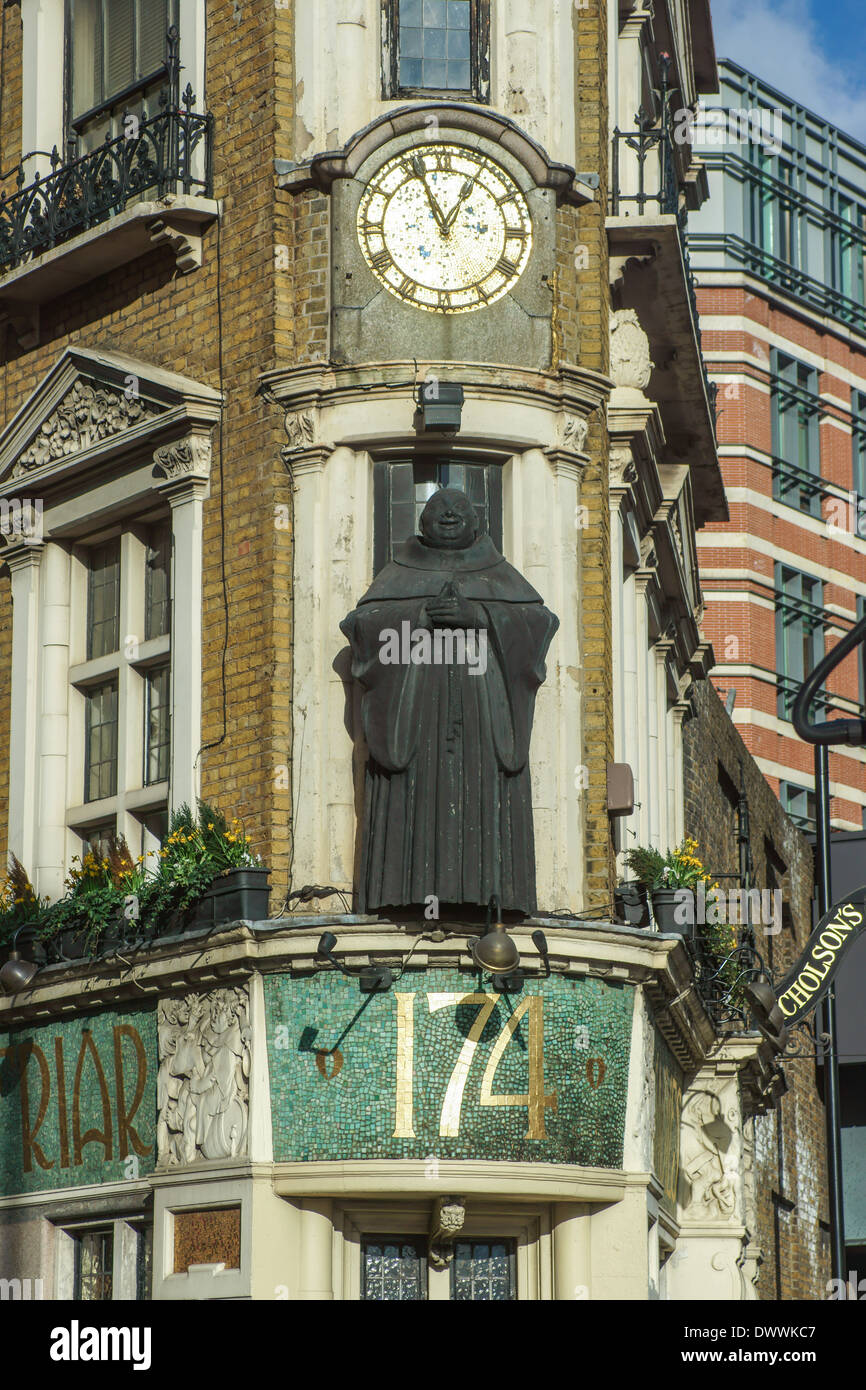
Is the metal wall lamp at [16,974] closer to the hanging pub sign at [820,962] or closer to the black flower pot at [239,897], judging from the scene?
the black flower pot at [239,897]

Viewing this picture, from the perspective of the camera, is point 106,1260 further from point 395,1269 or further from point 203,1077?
point 395,1269

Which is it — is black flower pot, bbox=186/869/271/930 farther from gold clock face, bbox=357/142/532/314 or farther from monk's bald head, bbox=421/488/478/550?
gold clock face, bbox=357/142/532/314

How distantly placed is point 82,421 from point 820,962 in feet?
28.5

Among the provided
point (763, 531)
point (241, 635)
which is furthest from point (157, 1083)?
point (763, 531)

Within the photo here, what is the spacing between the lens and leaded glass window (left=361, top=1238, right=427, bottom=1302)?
1702 cm

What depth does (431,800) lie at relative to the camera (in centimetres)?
1680

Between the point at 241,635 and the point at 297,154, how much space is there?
12.2 feet

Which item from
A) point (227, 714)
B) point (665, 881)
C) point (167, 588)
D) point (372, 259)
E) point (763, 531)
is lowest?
point (665, 881)

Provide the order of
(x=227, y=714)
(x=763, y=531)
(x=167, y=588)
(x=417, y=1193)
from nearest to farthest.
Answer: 1. (x=417, y=1193)
2. (x=227, y=714)
3. (x=167, y=588)
4. (x=763, y=531)

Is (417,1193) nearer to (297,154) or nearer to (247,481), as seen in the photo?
(247,481)

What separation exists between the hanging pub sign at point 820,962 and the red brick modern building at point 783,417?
27945 millimetres

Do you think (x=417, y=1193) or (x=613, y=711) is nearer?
(x=417, y=1193)

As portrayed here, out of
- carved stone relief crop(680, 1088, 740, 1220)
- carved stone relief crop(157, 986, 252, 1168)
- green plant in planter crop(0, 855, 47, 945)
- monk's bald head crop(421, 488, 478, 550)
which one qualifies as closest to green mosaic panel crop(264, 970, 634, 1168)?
carved stone relief crop(157, 986, 252, 1168)

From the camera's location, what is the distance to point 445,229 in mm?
18406
